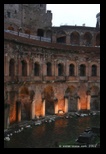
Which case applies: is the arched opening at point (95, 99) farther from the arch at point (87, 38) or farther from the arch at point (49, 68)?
the arch at point (87, 38)

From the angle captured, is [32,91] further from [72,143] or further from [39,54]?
[72,143]

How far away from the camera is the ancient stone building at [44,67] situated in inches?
971

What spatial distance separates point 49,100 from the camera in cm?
3070

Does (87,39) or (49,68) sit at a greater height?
(87,39)

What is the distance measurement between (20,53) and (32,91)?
4382 millimetres

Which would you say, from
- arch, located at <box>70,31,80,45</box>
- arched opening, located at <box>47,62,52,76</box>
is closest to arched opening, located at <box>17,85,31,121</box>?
arched opening, located at <box>47,62,52,76</box>

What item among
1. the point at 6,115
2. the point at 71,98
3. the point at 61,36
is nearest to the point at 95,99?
the point at 71,98

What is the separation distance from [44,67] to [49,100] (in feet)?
14.0

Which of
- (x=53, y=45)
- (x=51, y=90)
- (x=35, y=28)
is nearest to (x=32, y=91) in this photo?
(x=51, y=90)

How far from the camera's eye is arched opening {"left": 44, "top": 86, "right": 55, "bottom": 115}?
30400mm

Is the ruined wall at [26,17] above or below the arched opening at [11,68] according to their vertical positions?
above

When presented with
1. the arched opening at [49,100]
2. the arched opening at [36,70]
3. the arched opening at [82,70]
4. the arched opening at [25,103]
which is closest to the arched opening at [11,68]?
the arched opening at [25,103]

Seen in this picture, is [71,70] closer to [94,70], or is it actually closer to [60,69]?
[60,69]

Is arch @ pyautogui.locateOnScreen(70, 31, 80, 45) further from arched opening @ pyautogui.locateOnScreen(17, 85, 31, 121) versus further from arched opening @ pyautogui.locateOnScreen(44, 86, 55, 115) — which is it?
arched opening @ pyautogui.locateOnScreen(17, 85, 31, 121)
